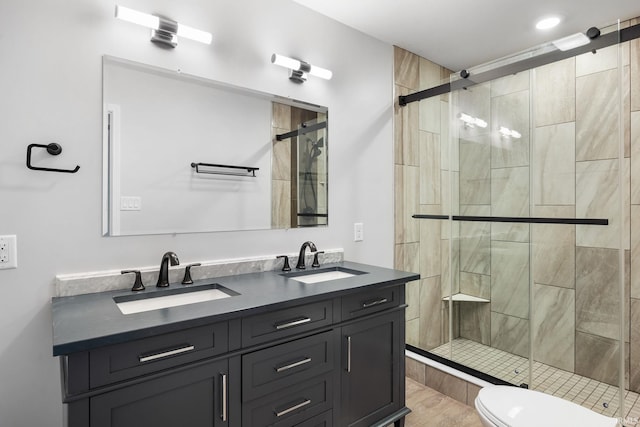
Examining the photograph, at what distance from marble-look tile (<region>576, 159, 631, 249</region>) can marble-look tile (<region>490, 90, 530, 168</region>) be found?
33 cm

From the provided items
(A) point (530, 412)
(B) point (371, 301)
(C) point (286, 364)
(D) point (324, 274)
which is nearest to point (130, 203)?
(C) point (286, 364)

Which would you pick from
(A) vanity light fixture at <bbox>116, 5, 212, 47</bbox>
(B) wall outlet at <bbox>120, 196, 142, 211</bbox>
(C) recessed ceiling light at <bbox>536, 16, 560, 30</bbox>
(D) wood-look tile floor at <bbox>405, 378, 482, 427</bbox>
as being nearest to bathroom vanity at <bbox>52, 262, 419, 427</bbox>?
(D) wood-look tile floor at <bbox>405, 378, 482, 427</bbox>

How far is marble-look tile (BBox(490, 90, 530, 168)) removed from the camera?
2258 millimetres

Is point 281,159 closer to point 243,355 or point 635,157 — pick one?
point 243,355

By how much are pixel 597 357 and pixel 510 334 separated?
0.46 m

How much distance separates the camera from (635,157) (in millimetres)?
2451

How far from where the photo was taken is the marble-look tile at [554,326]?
2.16 meters

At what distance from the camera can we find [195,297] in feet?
5.64

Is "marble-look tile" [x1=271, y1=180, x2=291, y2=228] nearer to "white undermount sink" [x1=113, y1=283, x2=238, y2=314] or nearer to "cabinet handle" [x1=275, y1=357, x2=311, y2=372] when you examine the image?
"white undermount sink" [x1=113, y1=283, x2=238, y2=314]

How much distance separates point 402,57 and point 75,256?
260 cm

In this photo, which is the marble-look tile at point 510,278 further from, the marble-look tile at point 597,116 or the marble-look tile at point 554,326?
the marble-look tile at point 597,116

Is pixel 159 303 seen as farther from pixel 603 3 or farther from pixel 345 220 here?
pixel 603 3

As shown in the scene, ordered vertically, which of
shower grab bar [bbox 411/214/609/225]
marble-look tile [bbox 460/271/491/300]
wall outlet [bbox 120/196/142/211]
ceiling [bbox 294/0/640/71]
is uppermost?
ceiling [bbox 294/0/640/71]

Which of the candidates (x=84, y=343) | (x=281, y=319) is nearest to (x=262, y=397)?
(x=281, y=319)
